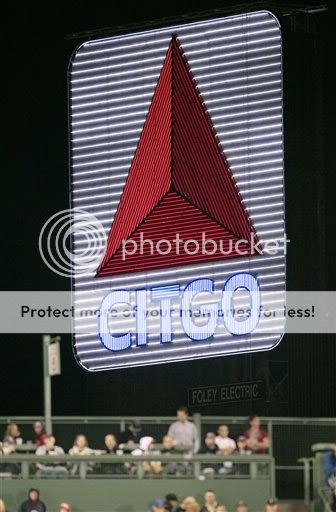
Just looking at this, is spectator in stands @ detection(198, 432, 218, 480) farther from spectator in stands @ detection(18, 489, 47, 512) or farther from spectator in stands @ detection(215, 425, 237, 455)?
spectator in stands @ detection(18, 489, 47, 512)

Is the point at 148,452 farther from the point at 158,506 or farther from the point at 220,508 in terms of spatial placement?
the point at 220,508

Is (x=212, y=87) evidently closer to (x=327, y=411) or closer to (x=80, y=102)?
(x=80, y=102)

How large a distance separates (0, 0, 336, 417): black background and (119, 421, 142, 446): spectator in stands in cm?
113

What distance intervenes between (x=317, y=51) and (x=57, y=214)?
3304mm

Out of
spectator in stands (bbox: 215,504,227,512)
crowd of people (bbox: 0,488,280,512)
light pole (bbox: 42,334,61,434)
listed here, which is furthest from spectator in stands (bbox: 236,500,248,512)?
light pole (bbox: 42,334,61,434)

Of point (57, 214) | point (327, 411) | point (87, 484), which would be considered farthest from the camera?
→ point (57, 214)

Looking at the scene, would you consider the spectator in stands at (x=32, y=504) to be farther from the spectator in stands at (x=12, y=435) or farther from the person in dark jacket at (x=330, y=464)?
the person in dark jacket at (x=330, y=464)

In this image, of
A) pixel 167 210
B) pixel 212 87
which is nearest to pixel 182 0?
pixel 212 87

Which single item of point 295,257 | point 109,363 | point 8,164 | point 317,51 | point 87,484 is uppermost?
point 317,51

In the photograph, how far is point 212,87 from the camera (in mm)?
13117

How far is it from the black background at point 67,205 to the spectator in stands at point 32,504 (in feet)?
7.89

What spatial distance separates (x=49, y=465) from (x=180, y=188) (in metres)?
3.28

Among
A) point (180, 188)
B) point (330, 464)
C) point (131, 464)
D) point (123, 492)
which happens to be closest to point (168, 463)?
point (131, 464)

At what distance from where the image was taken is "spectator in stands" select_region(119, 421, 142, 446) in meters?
12.0
